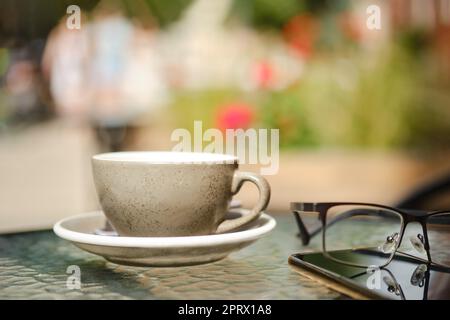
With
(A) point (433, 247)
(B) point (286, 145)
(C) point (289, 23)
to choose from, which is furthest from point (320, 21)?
(A) point (433, 247)

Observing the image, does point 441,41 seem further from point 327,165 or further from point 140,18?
point 140,18

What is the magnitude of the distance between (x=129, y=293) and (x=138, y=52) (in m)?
2.56

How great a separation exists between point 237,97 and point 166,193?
2.25 meters

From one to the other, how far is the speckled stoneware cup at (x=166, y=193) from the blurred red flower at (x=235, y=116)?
1846mm

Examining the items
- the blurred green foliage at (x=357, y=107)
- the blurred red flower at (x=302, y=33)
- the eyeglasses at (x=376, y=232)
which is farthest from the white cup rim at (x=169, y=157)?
the blurred red flower at (x=302, y=33)

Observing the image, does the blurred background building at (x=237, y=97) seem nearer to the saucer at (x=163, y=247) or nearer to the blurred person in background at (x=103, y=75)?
the blurred person in background at (x=103, y=75)

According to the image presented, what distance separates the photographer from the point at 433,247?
1.71 ft

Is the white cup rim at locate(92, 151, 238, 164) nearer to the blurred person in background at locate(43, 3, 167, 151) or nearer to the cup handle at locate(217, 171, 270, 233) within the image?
the cup handle at locate(217, 171, 270, 233)

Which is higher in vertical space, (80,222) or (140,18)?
(140,18)

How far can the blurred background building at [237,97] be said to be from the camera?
7.91 feet

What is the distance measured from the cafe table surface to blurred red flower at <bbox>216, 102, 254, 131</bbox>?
181 centimetres

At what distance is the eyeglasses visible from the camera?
480 millimetres

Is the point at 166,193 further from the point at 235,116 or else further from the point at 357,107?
the point at 357,107

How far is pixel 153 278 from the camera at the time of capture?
0.42 m
